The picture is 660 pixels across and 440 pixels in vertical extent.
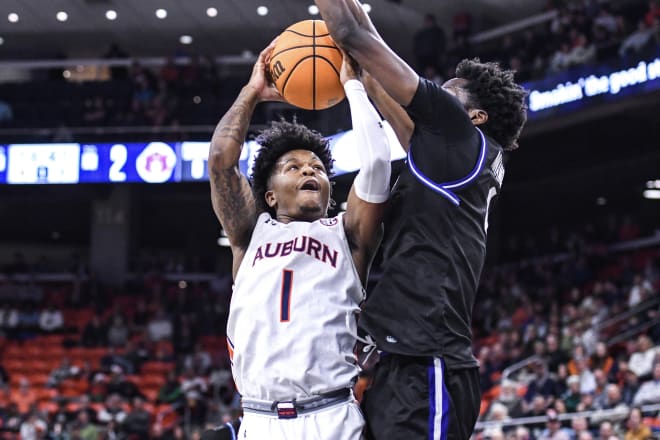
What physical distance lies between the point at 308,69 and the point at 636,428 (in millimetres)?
7606

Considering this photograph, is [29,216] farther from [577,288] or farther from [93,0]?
[577,288]

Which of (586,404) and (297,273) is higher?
(297,273)

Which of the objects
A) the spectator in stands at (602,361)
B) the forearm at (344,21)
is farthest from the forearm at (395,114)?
the spectator in stands at (602,361)

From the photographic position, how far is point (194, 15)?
21.8m

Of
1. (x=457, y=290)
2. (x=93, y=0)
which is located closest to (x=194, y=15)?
(x=93, y=0)

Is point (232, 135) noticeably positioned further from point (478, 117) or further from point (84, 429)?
point (84, 429)

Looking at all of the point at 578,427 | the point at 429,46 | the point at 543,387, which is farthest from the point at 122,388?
the point at 578,427

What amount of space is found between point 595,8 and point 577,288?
472cm

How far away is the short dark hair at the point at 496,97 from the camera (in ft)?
13.8

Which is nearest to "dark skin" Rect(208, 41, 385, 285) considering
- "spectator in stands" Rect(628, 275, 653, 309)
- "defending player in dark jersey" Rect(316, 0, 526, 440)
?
"defending player in dark jersey" Rect(316, 0, 526, 440)

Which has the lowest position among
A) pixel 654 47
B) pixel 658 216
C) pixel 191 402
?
pixel 191 402

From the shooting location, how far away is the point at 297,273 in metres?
4.09

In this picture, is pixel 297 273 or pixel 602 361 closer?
pixel 297 273

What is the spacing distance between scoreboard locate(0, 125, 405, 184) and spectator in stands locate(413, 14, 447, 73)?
14.6ft
